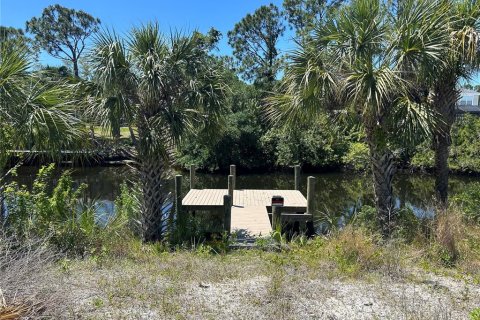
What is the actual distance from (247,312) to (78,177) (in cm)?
2039

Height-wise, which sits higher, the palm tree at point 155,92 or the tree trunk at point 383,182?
the palm tree at point 155,92

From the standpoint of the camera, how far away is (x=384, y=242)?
6.34 metres

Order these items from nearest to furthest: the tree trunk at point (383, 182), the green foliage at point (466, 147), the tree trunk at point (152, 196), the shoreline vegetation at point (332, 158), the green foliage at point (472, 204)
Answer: the tree trunk at point (383, 182) → the green foliage at point (472, 204) → the tree trunk at point (152, 196) → the green foliage at point (466, 147) → the shoreline vegetation at point (332, 158)

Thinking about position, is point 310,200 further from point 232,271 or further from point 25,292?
point 25,292

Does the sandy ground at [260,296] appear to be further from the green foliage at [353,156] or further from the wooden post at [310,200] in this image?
the green foliage at [353,156]

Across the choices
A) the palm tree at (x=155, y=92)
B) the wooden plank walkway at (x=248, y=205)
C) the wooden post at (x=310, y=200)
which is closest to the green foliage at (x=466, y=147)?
the wooden plank walkway at (x=248, y=205)

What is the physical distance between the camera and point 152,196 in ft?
25.4

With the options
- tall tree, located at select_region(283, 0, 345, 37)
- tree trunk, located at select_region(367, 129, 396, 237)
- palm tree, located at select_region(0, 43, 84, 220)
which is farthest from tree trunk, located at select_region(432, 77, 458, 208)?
tall tree, located at select_region(283, 0, 345, 37)

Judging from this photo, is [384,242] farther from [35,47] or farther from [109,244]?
[35,47]

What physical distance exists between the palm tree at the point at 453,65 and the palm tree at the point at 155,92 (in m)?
4.24

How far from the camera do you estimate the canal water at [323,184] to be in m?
16.0

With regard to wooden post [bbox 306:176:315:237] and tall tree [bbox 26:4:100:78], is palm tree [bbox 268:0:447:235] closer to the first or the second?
wooden post [bbox 306:176:315:237]

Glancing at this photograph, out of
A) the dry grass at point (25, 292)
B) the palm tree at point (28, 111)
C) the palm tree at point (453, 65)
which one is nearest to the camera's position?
the dry grass at point (25, 292)

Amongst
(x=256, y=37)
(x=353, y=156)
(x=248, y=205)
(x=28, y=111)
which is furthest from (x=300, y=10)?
(x=28, y=111)
